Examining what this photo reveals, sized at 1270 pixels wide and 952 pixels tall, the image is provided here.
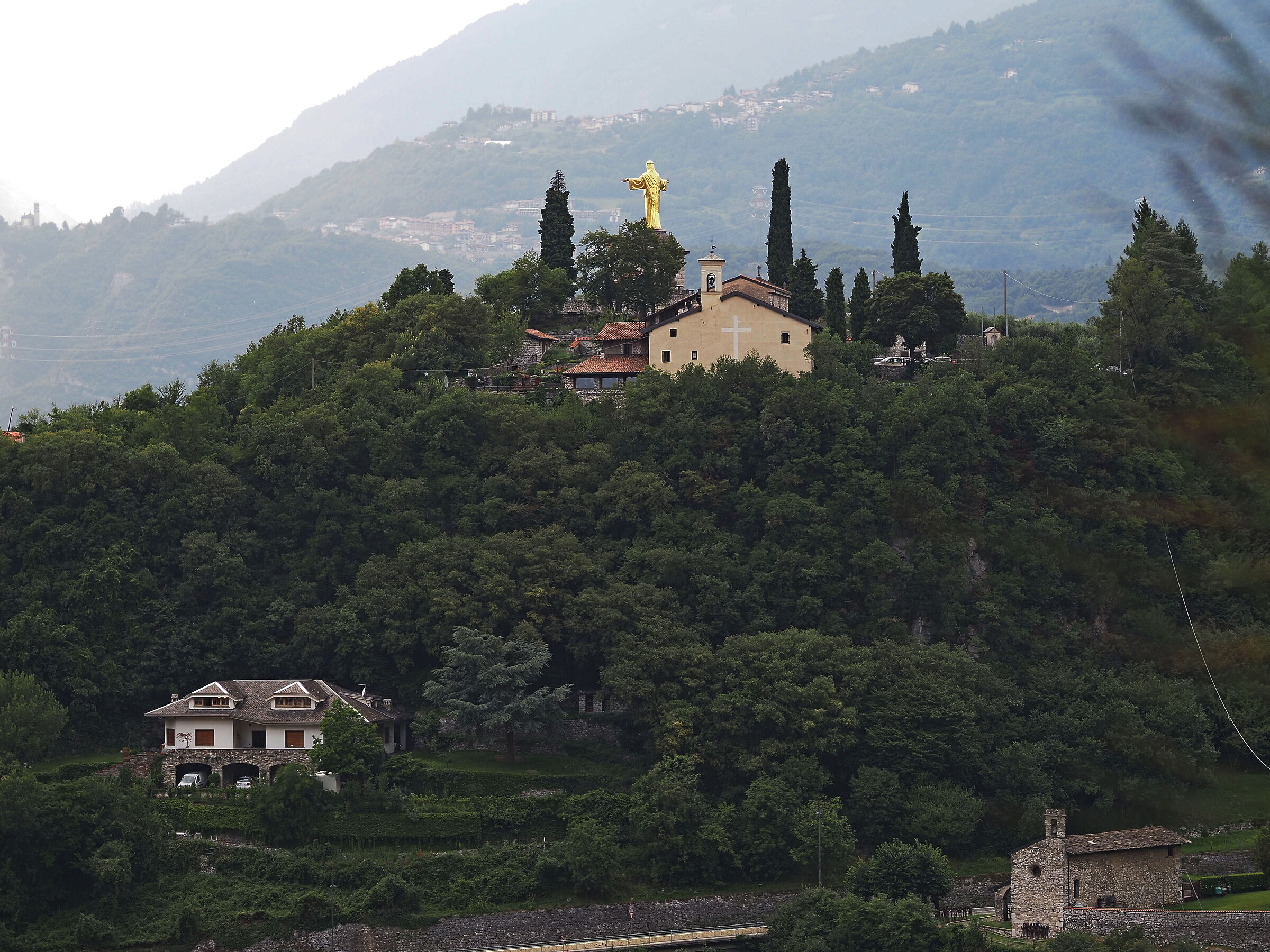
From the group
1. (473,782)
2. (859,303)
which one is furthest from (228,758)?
(859,303)

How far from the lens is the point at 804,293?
6744cm

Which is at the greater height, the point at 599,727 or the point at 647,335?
the point at 647,335

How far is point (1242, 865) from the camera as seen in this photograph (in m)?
46.8

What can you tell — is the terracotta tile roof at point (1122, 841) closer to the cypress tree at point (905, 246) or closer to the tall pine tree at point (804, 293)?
the tall pine tree at point (804, 293)

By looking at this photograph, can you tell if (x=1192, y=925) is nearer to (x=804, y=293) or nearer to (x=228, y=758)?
(x=228, y=758)

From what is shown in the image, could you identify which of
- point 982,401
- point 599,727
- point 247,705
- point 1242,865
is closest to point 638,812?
point 599,727

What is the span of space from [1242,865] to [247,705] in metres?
29.1

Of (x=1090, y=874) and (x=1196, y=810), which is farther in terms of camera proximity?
(x=1196, y=810)

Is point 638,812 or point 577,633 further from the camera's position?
point 577,633

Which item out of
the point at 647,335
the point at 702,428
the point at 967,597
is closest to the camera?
the point at 967,597

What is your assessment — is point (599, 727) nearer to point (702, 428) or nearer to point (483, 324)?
point (702, 428)

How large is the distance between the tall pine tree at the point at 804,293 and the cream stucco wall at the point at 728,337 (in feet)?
13.2

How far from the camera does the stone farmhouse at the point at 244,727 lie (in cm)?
5175

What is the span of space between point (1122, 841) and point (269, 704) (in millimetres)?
25035
